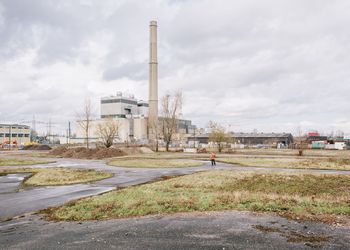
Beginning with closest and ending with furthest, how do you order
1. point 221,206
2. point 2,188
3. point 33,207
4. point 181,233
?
point 181,233 < point 221,206 < point 33,207 < point 2,188

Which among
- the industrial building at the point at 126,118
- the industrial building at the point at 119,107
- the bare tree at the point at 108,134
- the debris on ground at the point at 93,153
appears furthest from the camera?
the industrial building at the point at 119,107

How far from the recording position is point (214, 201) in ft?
41.8

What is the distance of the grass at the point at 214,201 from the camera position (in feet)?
37.2

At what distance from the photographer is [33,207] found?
13586mm

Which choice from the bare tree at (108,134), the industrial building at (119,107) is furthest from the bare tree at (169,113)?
the industrial building at (119,107)

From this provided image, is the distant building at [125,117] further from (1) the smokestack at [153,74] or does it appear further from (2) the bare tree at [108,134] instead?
(2) the bare tree at [108,134]

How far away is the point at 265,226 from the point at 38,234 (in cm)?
678

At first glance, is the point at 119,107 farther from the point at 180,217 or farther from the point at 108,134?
the point at 180,217

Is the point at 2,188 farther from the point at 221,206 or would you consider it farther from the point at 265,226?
the point at 265,226

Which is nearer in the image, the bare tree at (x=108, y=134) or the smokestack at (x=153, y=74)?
the bare tree at (x=108, y=134)

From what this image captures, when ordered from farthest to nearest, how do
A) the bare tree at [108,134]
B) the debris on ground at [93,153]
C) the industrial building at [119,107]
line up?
1. the industrial building at [119,107]
2. the bare tree at [108,134]
3. the debris on ground at [93,153]

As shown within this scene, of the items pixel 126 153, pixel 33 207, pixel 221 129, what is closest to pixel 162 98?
pixel 221 129

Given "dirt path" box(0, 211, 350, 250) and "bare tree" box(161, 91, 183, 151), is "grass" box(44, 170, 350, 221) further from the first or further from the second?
"bare tree" box(161, 91, 183, 151)

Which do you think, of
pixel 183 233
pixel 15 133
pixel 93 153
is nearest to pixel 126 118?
pixel 15 133
